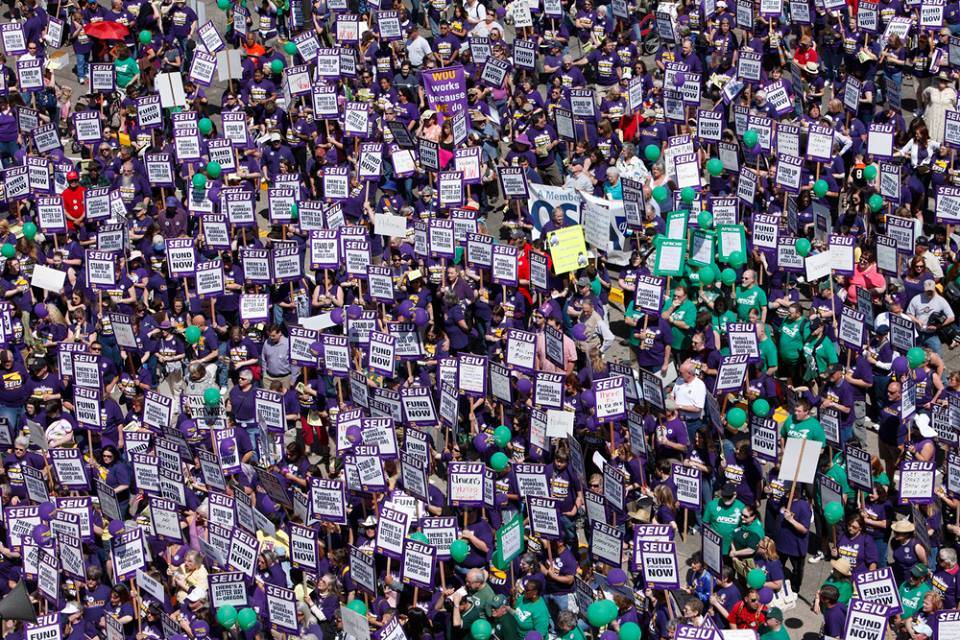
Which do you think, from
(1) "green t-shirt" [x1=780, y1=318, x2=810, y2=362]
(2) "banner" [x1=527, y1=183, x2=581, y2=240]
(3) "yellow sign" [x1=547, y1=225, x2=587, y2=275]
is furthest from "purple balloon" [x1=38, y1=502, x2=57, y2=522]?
(1) "green t-shirt" [x1=780, y1=318, x2=810, y2=362]

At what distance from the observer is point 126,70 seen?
32.3m

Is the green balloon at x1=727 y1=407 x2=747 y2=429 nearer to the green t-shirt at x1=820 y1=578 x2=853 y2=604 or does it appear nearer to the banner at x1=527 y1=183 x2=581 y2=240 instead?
the green t-shirt at x1=820 y1=578 x2=853 y2=604

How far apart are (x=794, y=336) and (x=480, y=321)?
4.42 m

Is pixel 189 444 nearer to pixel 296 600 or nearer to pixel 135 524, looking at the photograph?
pixel 135 524

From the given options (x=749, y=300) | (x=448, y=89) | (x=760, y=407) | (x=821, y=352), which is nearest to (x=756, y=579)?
(x=760, y=407)

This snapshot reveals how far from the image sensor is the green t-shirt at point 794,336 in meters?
24.0

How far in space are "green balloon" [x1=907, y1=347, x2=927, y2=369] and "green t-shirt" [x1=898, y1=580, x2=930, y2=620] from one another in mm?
3832

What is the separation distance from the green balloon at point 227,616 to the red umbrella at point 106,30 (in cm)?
1683

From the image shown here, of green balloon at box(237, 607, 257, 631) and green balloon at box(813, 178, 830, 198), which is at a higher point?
green balloon at box(813, 178, 830, 198)

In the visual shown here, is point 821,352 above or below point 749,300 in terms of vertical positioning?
below

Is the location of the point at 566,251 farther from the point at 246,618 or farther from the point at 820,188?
the point at 246,618

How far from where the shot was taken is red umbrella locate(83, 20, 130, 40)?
33.5 metres

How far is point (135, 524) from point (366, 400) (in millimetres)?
3277

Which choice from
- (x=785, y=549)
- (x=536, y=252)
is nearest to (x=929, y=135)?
(x=536, y=252)
